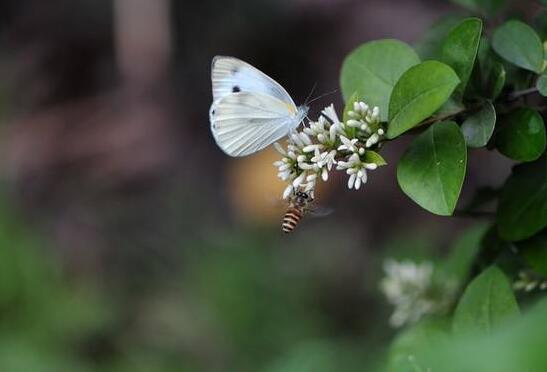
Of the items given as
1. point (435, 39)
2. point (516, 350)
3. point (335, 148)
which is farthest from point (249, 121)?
point (516, 350)

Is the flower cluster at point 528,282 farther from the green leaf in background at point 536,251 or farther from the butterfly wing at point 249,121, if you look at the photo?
the butterfly wing at point 249,121

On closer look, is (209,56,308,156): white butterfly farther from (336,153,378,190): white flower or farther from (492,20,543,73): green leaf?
(492,20,543,73): green leaf

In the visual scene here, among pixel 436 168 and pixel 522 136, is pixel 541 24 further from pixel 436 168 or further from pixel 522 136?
pixel 436 168

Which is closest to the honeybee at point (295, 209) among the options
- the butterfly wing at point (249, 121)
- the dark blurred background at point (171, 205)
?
the butterfly wing at point (249, 121)

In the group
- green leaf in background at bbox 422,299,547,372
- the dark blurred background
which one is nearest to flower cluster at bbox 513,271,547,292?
green leaf in background at bbox 422,299,547,372

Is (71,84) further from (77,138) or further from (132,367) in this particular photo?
(132,367)

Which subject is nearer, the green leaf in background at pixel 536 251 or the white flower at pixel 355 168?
the white flower at pixel 355 168

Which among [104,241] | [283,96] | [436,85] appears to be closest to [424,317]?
[283,96]
